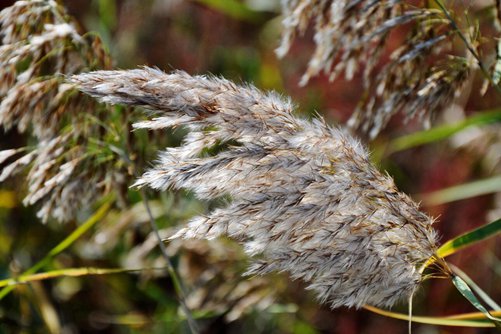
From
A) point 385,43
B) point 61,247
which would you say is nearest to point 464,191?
point 385,43

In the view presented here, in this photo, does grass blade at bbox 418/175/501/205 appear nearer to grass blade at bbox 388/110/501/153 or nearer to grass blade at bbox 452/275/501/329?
grass blade at bbox 388/110/501/153

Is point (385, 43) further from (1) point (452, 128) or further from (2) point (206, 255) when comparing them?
(2) point (206, 255)

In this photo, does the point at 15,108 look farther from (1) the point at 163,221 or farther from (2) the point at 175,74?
(1) the point at 163,221

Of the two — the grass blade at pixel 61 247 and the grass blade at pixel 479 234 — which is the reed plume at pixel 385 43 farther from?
the grass blade at pixel 61 247

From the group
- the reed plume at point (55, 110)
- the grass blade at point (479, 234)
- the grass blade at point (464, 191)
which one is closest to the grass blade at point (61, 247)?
the reed plume at point (55, 110)

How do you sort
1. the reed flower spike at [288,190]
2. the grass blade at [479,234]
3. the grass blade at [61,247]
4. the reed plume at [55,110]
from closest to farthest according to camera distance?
the reed flower spike at [288,190], the grass blade at [479,234], the reed plume at [55,110], the grass blade at [61,247]

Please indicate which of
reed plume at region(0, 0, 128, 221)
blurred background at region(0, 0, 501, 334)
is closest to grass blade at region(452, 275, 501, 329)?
blurred background at region(0, 0, 501, 334)
